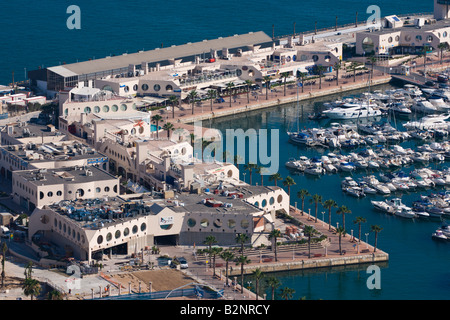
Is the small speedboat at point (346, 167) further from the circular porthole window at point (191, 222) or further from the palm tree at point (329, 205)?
the circular porthole window at point (191, 222)

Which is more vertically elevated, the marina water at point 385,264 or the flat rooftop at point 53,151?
the flat rooftop at point 53,151

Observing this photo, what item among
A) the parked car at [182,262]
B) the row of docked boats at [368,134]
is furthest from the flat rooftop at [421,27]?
the parked car at [182,262]

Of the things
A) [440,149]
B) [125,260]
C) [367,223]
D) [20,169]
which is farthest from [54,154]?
[440,149]

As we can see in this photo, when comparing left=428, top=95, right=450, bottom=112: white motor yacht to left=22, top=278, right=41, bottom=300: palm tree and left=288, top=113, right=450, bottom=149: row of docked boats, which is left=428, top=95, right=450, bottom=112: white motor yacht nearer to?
left=288, top=113, right=450, bottom=149: row of docked boats

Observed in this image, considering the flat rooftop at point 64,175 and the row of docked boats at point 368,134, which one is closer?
the flat rooftop at point 64,175

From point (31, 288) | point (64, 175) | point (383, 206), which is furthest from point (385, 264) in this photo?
point (31, 288)

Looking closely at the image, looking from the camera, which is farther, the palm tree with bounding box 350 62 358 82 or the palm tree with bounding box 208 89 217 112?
the palm tree with bounding box 350 62 358 82

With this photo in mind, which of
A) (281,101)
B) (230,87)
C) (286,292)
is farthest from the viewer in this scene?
(281,101)

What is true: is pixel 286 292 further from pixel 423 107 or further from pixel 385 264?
pixel 423 107

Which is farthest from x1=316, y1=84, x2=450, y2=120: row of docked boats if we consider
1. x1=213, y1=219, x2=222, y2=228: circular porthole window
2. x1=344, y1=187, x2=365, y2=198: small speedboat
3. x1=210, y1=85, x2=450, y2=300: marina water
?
x1=213, y1=219, x2=222, y2=228: circular porthole window
